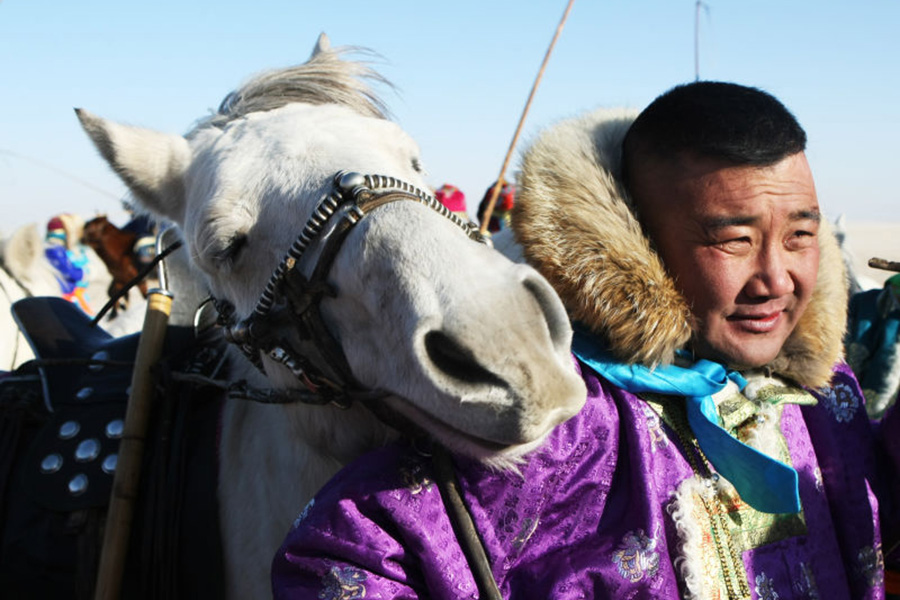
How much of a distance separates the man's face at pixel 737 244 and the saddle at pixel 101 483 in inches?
51.1

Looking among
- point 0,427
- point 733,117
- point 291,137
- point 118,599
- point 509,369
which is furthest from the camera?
point 0,427

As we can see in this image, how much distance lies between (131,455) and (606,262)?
131 cm

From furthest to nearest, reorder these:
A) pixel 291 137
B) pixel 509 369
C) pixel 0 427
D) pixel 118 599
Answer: pixel 0 427 < pixel 118 599 < pixel 291 137 < pixel 509 369

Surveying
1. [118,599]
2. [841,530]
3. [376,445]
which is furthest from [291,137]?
[841,530]

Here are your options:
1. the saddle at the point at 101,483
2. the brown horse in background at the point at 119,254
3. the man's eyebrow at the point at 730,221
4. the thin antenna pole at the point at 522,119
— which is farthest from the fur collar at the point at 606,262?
the brown horse in background at the point at 119,254

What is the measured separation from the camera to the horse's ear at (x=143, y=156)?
6.14 feet

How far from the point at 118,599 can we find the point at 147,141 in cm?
114

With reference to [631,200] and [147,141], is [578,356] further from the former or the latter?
[147,141]

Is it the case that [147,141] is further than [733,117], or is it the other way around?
[147,141]

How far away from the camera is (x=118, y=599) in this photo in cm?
187

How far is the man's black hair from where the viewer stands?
5.08ft

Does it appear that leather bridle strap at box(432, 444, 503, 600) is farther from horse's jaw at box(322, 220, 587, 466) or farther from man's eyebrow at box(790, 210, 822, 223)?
man's eyebrow at box(790, 210, 822, 223)

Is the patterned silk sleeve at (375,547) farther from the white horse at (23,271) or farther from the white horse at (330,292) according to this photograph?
the white horse at (23,271)

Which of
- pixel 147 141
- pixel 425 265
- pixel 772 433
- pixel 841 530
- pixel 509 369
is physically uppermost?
pixel 147 141
